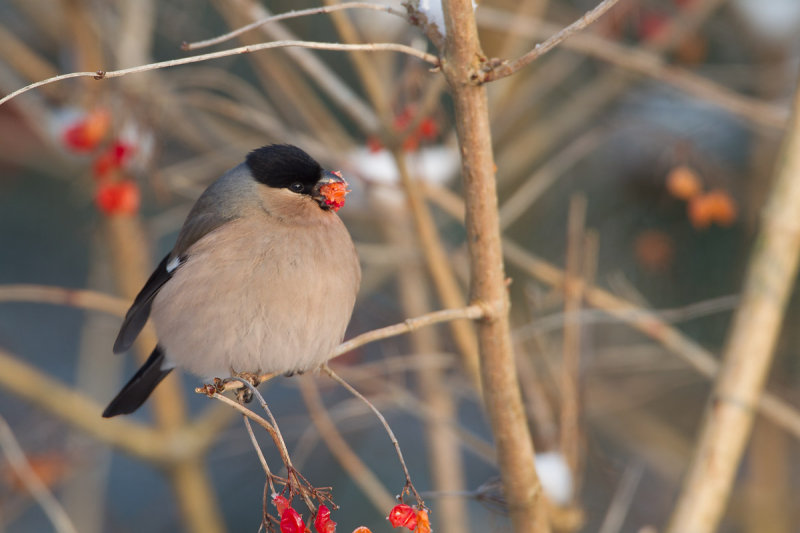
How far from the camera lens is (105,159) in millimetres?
2896

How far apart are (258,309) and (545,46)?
0.99m

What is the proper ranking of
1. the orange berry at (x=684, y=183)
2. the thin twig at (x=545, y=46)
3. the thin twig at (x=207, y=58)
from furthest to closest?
the orange berry at (x=684, y=183)
the thin twig at (x=545, y=46)
the thin twig at (x=207, y=58)

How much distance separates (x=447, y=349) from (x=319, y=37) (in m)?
1.66

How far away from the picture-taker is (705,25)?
4070 mm

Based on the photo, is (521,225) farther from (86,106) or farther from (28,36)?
(28,36)

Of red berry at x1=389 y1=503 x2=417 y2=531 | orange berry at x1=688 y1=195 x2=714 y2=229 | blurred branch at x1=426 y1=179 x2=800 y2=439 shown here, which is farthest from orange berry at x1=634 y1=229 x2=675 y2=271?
red berry at x1=389 y1=503 x2=417 y2=531

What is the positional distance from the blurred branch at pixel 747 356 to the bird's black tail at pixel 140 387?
1.46 meters

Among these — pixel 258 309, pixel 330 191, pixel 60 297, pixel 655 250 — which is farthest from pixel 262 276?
pixel 655 250

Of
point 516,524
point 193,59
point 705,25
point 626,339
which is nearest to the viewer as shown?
point 193,59

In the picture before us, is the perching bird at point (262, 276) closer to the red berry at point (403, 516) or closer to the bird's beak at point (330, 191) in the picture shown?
the bird's beak at point (330, 191)

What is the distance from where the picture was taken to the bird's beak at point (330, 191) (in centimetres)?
211

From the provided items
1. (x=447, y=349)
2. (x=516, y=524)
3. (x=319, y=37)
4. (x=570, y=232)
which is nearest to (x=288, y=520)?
(x=516, y=524)

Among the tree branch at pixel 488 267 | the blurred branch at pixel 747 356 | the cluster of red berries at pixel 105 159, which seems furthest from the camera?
the cluster of red berries at pixel 105 159

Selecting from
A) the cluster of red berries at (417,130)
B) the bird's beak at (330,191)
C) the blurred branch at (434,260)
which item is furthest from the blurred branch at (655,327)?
the bird's beak at (330,191)
